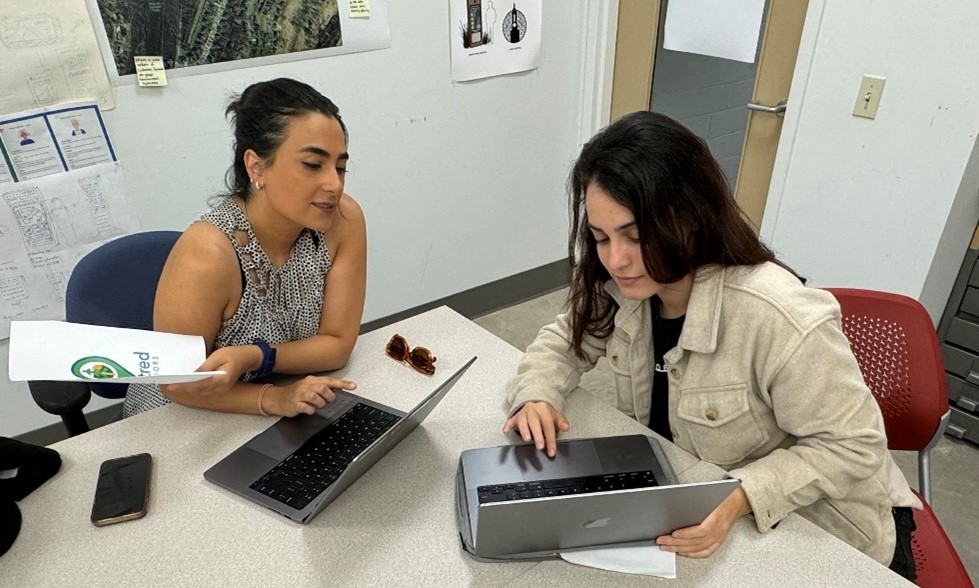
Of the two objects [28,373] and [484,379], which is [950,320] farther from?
[28,373]

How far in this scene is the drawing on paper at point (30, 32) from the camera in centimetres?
170

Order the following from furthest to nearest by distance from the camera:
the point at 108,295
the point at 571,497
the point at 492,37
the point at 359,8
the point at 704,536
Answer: the point at 492,37 → the point at 359,8 → the point at 108,295 → the point at 704,536 → the point at 571,497

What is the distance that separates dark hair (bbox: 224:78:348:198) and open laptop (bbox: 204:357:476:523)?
20.9 inches

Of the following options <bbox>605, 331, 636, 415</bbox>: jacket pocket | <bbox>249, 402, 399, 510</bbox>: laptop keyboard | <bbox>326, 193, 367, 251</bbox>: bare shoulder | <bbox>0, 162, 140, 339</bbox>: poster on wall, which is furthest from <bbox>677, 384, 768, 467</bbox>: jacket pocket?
<bbox>0, 162, 140, 339</bbox>: poster on wall

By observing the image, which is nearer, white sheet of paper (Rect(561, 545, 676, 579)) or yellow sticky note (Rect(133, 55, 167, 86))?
white sheet of paper (Rect(561, 545, 676, 579))

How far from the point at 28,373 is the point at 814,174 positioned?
224cm

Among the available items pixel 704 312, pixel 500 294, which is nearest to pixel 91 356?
pixel 704 312

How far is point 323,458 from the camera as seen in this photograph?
→ 1.10m

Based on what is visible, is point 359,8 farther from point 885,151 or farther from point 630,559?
point 630,559

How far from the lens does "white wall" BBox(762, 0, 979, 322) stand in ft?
6.00

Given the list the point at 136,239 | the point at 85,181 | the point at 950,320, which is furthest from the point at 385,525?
the point at 950,320

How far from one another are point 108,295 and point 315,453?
694mm

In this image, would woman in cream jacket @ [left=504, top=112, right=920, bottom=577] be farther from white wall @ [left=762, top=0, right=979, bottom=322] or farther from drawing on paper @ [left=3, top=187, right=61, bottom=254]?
drawing on paper @ [left=3, top=187, right=61, bottom=254]

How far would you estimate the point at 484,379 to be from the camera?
1.32 metres
